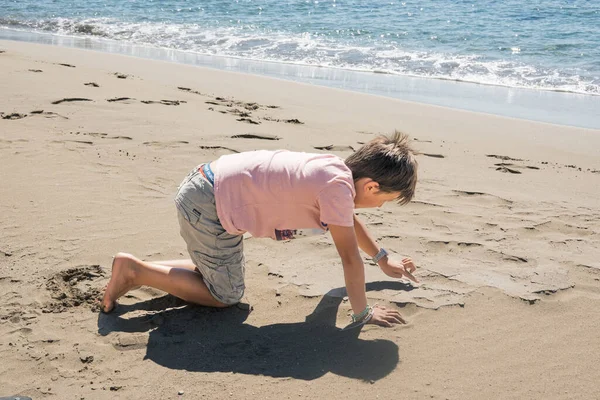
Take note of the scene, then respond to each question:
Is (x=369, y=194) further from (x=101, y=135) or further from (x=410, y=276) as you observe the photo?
(x=101, y=135)

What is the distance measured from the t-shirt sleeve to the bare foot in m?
0.90

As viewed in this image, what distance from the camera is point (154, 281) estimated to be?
9.41ft

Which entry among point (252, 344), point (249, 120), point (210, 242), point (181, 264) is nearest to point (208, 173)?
point (210, 242)

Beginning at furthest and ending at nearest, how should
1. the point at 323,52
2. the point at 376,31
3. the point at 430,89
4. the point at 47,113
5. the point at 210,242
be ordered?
the point at 376,31
the point at 323,52
the point at 430,89
the point at 47,113
the point at 210,242

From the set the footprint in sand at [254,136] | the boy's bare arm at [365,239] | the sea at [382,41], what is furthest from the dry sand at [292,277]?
the sea at [382,41]

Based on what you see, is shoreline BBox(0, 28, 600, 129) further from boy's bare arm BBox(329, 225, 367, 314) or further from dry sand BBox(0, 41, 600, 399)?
boy's bare arm BBox(329, 225, 367, 314)

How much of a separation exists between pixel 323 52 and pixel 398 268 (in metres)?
8.92

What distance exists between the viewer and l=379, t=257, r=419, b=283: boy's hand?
2.97 m

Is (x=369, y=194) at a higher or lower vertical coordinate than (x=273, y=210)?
higher

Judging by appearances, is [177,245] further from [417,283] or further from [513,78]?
[513,78]

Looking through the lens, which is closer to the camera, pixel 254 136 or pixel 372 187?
pixel 372 187

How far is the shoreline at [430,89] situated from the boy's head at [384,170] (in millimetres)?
4805

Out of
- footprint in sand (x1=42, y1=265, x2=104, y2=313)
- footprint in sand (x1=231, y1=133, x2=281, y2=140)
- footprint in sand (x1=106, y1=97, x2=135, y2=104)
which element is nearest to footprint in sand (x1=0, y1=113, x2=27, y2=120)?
footprint in sand (x1=106, y1=97, x2=135, y2=104)

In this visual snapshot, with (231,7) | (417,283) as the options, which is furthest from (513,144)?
(231,7)
